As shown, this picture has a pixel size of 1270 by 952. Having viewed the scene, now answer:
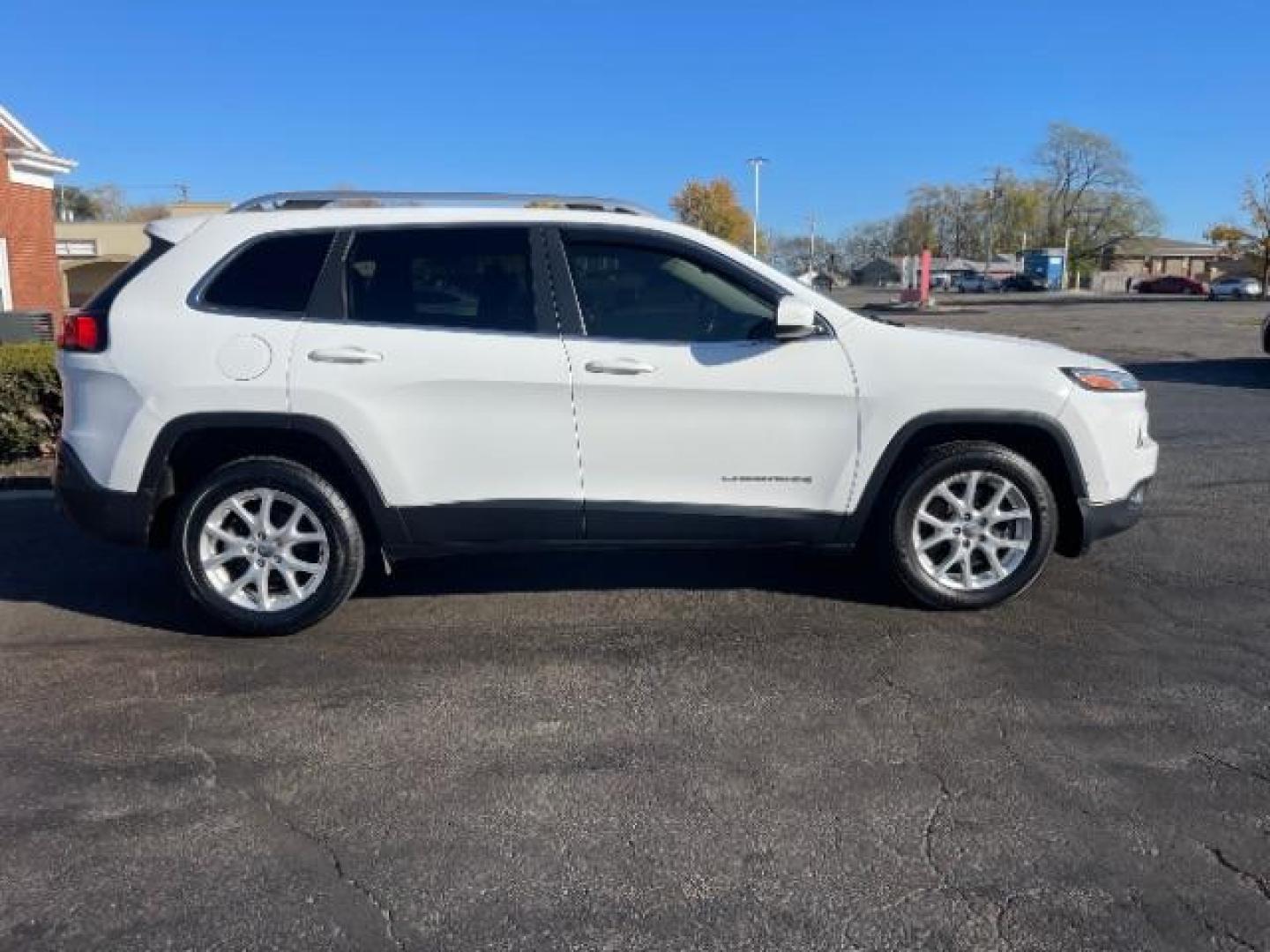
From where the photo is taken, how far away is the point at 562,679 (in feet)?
13.2

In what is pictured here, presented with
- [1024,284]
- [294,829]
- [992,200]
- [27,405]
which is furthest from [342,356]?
[992,200]

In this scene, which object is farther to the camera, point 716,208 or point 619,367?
point 716,208

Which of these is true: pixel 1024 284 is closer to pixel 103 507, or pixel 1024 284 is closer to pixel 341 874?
pixel 103 507

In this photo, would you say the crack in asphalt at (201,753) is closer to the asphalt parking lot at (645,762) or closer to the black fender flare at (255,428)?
the asphalt parking lot at (645,762)

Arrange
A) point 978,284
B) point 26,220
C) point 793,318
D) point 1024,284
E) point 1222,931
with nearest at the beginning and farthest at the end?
point 1222,931
point 793,318
point 26,220
point 1024,284
point 978,284

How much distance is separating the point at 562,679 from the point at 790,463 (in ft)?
4.38

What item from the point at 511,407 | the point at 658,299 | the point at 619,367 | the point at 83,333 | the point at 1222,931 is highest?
the point at 658,299

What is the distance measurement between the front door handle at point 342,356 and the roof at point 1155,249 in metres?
119

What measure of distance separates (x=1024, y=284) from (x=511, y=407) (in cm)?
8991

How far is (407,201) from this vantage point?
15.0ft

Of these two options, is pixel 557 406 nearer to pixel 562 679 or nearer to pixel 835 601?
pixel 562 679

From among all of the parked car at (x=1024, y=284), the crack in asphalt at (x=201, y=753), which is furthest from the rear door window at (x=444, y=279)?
the parked car at (x=1024, y=284)

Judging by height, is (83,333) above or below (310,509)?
above

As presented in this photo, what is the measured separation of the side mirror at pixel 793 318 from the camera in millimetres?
4219
